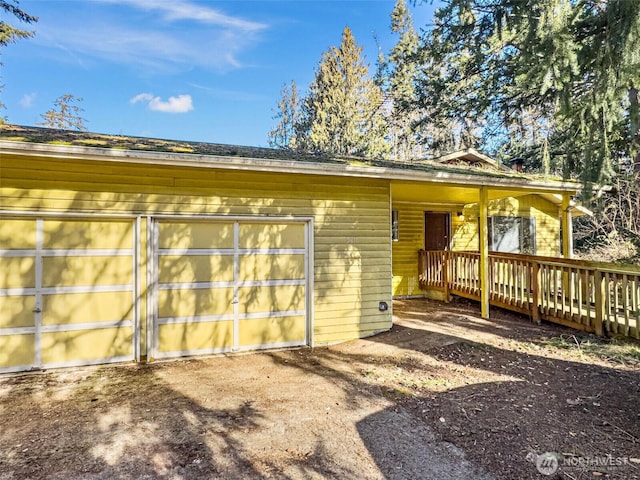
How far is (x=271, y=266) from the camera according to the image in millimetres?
6141

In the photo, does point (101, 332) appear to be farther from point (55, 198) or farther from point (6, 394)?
point (55, 198)

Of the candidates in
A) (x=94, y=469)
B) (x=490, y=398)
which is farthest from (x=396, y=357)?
(x=94, y=469)

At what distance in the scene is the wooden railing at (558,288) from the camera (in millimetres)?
5777

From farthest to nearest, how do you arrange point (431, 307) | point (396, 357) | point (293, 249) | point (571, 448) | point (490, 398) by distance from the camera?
point (431, 307)
point (293, 249)
point (396, 357)
point (490, 398)
point (571, 448)

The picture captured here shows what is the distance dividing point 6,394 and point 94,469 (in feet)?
7.77

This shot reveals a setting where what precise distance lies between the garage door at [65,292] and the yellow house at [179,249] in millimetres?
14

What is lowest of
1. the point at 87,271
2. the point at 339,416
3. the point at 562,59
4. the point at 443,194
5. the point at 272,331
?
the point at 339,416

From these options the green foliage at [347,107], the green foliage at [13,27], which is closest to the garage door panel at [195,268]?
the green foliage at [13,27]

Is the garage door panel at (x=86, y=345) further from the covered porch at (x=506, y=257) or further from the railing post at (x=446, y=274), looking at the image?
the railing post at (x=446, y=274)

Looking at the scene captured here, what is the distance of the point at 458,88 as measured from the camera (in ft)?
30.0

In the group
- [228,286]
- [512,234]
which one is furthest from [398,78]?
[228,286]

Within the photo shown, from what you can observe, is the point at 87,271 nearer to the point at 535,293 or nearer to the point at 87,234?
the point at 87,234

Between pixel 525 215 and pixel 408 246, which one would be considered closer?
pixel 408 246

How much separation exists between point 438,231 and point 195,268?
7913 mm
